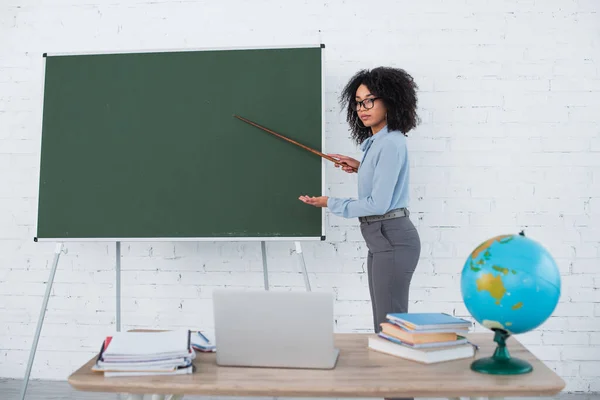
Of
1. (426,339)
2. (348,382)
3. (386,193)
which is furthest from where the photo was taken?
(386,193)

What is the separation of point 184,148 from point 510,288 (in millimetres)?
1942

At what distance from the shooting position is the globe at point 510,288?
1408mm

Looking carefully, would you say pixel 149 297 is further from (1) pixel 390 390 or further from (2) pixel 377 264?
(1) pixel 390 390

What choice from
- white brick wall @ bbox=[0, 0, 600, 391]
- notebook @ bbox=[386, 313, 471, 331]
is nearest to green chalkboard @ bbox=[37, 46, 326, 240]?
white brick wall @ bbox=[0, 0, 600, 391]

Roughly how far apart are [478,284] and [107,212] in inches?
80.9

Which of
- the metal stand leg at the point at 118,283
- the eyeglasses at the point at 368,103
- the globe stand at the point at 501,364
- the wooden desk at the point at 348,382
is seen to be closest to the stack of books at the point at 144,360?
the wooden desk at the point at 348,382

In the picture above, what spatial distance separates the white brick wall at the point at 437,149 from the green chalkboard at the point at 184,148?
0.39m

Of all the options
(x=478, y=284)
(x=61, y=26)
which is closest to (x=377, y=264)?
(x=478, y=284)

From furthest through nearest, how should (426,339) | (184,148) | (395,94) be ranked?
(184,148) < (395,94) < (426,339)

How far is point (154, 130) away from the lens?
300 centimetres

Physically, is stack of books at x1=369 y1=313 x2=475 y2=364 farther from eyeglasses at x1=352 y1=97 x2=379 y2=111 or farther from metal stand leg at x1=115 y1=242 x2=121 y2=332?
metal stand leg at x1=115 y1=242 x2=121 y2=332

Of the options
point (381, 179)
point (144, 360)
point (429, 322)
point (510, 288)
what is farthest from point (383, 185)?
point (144, 360)

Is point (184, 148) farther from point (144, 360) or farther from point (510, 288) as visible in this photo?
point (510, 288)

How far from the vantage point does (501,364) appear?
1470 millimetres
